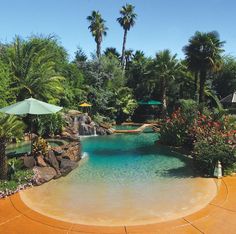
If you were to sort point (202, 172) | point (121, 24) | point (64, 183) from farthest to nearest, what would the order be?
point (121, 24) < point (202, 172) < point (64, 183)

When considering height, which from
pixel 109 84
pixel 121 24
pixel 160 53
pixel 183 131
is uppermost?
pixel 121 24

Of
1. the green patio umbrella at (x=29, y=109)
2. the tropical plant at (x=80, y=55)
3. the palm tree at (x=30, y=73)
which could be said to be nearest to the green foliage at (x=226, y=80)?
the tropical plant at (x=80, y=55)

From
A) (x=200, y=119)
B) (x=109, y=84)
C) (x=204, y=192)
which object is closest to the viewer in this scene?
(x=204, y=192)

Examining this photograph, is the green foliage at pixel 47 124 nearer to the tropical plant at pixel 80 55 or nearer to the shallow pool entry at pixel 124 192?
the shallow pool entry at pixel 124 192

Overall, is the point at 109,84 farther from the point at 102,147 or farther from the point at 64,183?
the point at 64,183

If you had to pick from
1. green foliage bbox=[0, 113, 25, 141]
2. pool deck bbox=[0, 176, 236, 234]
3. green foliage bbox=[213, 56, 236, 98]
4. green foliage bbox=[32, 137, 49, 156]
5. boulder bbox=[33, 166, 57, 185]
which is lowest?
pool deck bbox=[0, 176, 236, 234]

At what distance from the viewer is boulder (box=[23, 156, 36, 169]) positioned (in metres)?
10.2

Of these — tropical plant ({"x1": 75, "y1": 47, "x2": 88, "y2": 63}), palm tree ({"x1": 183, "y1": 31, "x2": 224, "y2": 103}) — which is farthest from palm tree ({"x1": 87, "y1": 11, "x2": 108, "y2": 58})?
palm tree ({"x1": 183, "y1": 31, "x2": 224, "y2": 103})

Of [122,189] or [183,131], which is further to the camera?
[183,131]

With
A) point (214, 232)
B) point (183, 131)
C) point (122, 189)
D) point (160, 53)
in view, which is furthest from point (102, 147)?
point (160, 53)

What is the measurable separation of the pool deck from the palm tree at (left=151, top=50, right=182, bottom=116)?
27179 millimetres

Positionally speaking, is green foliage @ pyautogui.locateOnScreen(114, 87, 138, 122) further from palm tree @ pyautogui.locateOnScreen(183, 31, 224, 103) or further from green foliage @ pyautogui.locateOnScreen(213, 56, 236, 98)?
green foliage @ pyautogui.locateOnScreen(213, 56, 236, 98)

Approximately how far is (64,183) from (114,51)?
1713 inches

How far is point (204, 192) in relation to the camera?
28.9 feet
